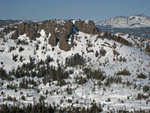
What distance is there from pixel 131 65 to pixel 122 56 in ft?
19.2

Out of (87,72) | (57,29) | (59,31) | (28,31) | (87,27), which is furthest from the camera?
(87,27)

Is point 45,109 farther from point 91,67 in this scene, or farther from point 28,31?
point 28,31

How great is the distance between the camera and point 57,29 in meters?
62.0

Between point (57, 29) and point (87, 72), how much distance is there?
25.1 meters

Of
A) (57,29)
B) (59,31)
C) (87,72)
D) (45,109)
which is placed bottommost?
(45,109)

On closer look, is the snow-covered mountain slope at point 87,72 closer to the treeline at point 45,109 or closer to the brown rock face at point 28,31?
the treeline at point 45,109

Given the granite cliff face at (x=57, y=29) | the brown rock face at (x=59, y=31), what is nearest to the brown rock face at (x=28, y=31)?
the granite cliff face at (x=57, y=29)

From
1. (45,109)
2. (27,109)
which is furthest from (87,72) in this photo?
(27,109)

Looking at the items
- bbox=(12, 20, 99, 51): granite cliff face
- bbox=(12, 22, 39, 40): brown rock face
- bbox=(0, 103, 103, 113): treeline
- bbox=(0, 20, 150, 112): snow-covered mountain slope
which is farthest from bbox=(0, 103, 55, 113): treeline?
bbox=(12, 22, 39, 40): brown rock face

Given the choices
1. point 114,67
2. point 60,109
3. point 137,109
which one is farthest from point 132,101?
point 114,67

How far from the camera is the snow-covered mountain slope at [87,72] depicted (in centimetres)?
2727

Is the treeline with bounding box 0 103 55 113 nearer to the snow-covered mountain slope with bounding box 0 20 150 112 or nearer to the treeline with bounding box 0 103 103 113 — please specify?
the treeline with bounding box 0 103 103 113

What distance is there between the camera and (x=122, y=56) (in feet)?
167

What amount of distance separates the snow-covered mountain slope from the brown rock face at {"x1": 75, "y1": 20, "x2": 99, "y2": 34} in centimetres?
175
